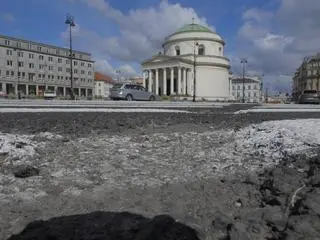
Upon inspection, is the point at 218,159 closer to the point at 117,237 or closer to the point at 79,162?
the point at 79,162

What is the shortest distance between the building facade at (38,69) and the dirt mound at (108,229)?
9902cm

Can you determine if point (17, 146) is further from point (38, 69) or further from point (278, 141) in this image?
point (38, 69)

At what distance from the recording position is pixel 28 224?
365cm

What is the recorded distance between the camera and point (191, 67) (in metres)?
89.3

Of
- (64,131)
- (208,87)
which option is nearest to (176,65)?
(208,87)

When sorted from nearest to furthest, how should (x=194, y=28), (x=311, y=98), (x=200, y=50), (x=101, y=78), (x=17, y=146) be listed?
(x=17, y=146)
(x=311, y=98)
(x=200, y=50)
(x=194, y=28)
(x=101, y=78)

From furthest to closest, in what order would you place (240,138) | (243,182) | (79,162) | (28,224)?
(240,138) → (79,162) → (243,182) → (28,224)

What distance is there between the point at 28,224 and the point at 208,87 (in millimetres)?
89424

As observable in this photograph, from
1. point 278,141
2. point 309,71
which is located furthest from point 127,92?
point 309,71

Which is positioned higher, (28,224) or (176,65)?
(176,65)

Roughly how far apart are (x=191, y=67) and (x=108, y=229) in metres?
87.2

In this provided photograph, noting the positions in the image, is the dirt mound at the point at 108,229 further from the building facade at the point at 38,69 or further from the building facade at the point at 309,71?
the building facade at the point at 309,71

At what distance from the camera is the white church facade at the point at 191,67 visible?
87.7 meters

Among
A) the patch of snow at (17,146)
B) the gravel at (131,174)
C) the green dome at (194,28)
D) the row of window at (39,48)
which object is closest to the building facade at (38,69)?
the row of window at (39,48)
